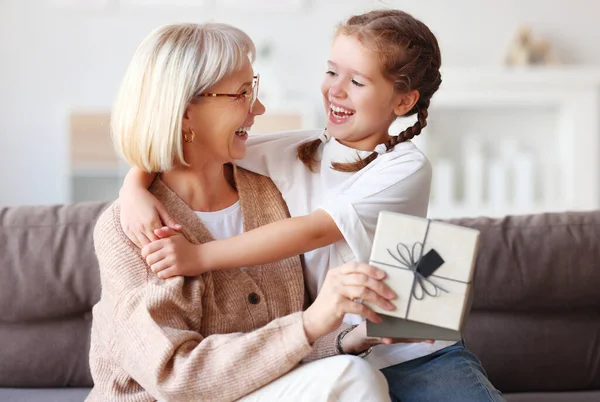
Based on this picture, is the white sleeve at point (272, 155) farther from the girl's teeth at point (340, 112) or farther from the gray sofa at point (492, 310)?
the gray sofa at point (492, 310)

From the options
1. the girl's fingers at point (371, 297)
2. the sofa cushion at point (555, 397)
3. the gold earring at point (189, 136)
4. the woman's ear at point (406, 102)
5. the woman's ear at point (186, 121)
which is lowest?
the sofa cushion at point (555, 397)

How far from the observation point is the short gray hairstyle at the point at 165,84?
1674 mm

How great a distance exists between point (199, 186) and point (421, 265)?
0.64 meters

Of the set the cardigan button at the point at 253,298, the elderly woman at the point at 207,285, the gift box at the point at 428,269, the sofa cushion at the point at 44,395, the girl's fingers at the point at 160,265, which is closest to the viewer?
the gift box at the point at 428,269

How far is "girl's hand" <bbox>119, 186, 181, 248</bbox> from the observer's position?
164 centimetres

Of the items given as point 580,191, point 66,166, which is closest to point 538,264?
point 580,191

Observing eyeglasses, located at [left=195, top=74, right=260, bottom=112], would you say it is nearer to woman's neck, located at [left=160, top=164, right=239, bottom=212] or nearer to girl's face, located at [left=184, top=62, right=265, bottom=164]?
girl's face, located at [left=184, top=62, right=265, bottom=164]

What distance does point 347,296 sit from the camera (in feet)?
4.57

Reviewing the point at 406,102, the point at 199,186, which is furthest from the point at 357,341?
the point at 406,102

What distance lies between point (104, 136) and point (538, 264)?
153 inches

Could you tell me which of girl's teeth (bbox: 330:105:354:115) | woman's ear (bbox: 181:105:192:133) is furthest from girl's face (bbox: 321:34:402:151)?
woman's ear (bbox: 181:105:192:133)

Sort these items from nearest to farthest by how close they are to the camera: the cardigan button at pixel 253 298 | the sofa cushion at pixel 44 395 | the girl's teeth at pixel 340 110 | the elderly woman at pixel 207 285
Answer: the elderly woman at pixel 207 285, the cardigan button at pixel 253 298, the girl's teeth at pixel 340 110, the sofa cushion at pixel 44 395

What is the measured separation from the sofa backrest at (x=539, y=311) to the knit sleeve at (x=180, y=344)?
89cm

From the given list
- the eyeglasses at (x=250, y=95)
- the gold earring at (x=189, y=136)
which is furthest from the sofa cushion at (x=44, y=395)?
the eyeglasses at (x=250, y=95)
